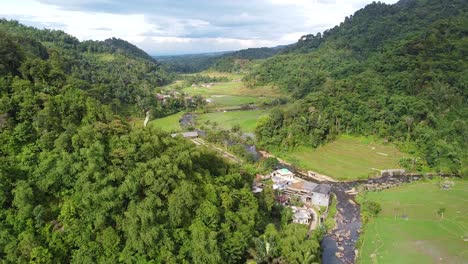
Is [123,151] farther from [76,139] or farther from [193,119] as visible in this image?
[193,119]

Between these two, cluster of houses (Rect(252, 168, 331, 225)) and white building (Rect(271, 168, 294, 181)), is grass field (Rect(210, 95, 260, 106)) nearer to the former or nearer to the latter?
white building (Rect(271, 168, 294, 181))

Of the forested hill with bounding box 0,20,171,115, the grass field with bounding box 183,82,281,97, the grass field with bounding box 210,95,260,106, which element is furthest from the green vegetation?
the grass field with bounding box 183,82,281,97

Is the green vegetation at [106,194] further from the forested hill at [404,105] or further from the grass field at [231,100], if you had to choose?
the grass field at [231,100]

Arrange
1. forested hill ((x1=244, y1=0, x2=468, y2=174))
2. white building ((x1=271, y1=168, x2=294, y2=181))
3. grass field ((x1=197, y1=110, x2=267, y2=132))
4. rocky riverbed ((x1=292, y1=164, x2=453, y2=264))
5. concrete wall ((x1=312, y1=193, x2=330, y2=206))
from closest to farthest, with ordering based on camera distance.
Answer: rocky riverbed ((x1=292, y1=164, x2=453, y2=264))
concrete wall ((x1=312, y1=193, x2=330, y2=206))
white building ((x1=271, y1=168, x2=294, y2=181))
forested hill ((x1=244, y1=0, x2=468, y2=174))
grass field ((x1=197, y1=110, x2=267, y2=132))

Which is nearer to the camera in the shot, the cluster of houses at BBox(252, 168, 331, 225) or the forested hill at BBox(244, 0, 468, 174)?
the cluster of houses at BBox(252, 168, 331, 225)

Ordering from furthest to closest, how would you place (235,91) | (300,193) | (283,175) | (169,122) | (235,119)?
(235,91)
(169,122)
(235,119)
(283,175)
(300,193)

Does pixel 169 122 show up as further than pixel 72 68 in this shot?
Yes

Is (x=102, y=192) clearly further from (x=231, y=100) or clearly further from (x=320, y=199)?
(x=231, y=100)

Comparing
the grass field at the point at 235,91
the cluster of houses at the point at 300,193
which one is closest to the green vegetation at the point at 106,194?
the cluster of houses at the point at 300,193

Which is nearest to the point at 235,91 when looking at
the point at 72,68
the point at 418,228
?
the point at 72,68
